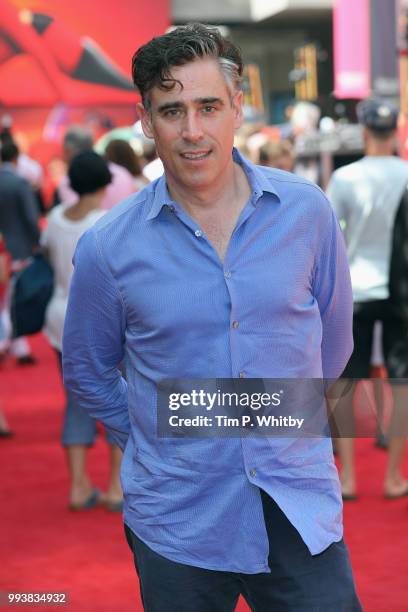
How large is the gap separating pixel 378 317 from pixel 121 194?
1669 mm

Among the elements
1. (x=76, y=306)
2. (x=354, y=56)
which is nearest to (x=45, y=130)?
(x=354, y=56)

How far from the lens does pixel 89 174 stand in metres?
5.07

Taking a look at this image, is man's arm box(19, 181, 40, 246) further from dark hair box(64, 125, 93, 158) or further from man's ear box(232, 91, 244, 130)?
man's ear box(232, 91, 244, 130)

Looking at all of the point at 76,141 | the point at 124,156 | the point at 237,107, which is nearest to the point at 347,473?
the point at 124,156

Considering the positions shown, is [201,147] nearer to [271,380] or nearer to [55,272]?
[271,380]

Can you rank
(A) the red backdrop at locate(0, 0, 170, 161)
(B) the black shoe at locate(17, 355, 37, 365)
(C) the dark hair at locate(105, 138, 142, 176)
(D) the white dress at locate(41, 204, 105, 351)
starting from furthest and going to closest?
(A) the red backdrop at locate(0, 0, 170, 161) → (B) the black shoe at locate(17, 355, 37, 365) → (C) the dark hair at locate(105, 138, 142, 176) → (D) the white dress at locate(41, 204, 105, 351)

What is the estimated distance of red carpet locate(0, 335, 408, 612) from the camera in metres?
4.25

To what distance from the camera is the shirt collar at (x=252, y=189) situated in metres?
2.18

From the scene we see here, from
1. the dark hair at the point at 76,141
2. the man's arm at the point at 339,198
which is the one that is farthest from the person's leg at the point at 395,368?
the dark hair at the point at 76,141

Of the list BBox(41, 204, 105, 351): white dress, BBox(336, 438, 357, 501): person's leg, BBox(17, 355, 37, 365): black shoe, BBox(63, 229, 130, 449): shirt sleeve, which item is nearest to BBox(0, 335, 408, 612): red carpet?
BBox(336, 438, 357, 501): person's leg

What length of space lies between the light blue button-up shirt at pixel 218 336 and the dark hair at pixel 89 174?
2.84m

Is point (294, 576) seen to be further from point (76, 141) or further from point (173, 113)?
point (76, 141)

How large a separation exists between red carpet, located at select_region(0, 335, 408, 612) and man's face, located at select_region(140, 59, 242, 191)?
2.28 metres

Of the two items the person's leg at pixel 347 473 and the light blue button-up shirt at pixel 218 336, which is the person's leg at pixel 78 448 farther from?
the light blue button-up shirt at pixel 218 336
